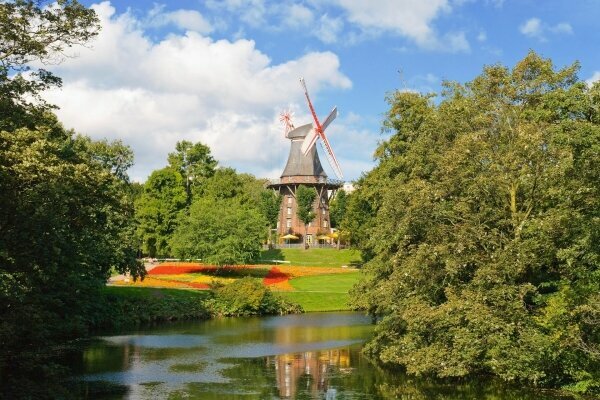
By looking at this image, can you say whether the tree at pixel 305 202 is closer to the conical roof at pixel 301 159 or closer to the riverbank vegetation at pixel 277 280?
the conical roof at pixel 301 159

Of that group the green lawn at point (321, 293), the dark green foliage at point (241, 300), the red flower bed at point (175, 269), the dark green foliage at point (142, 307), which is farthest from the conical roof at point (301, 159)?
the dark green foliage at point (142, 307)

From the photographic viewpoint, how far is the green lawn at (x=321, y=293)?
175 ft

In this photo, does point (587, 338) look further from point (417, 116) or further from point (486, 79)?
point (417, 116)

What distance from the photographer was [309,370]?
26156mm

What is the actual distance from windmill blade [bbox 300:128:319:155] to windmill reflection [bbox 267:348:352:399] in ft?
201

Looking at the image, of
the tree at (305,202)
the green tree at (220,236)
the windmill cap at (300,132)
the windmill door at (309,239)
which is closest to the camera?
the green tree at (220,236)

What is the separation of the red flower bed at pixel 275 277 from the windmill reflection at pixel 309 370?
96.2ft

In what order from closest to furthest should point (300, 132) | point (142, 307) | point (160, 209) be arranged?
1. point (142, 307)
2. point (160, 209)
3. point (300, 132)

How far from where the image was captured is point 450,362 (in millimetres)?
22047

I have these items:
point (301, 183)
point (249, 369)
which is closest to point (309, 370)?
point (249, 369)

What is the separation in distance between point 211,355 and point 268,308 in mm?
20302

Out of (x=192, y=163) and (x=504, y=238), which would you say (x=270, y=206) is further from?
(x=504, y=238)

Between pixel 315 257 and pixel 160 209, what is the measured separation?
78.6 ft

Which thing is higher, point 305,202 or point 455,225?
point 305,202
